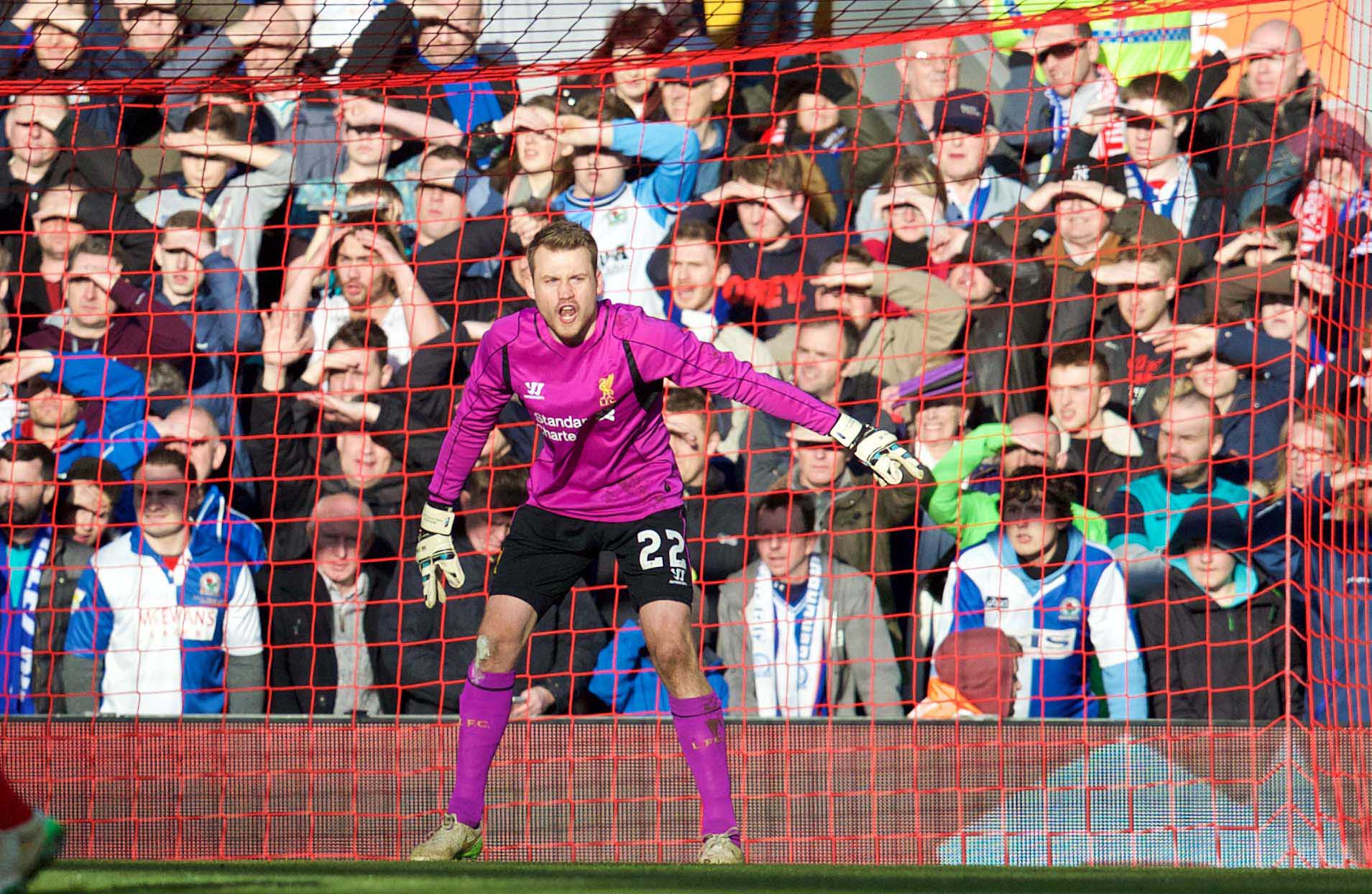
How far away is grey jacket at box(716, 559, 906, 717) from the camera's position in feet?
19.6

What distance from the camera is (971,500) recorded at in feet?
20.6

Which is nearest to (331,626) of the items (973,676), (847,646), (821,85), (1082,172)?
(847,646)

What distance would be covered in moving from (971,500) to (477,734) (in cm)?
257

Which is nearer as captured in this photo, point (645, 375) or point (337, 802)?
point (645, 375)

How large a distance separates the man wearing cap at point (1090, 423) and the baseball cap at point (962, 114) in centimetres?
114

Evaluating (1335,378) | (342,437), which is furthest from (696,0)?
(1335,378)

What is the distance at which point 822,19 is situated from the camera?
5.84m

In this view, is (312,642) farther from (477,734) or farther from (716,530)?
(477,734)

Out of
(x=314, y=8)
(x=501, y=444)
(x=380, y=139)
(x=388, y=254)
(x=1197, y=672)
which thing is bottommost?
(x=1197, y=672)

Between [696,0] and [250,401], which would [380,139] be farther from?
[696,0]

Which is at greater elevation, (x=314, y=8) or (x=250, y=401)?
(x=314, y=8)

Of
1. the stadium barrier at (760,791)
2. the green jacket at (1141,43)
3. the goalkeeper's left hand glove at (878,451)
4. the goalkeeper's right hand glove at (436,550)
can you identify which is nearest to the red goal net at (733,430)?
the stadium barrier at (760,791)

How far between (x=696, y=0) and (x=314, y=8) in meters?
1.84

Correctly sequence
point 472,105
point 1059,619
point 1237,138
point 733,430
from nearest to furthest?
1. point 1059,619
2. point 733,430
3. point 1237,138
4. point 472,105
